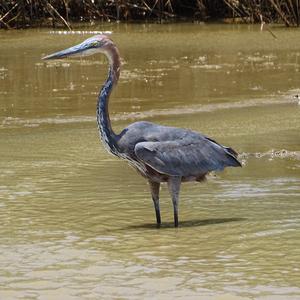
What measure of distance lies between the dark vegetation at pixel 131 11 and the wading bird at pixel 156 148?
498 inches

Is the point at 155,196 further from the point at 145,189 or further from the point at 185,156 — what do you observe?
the point at 145,189

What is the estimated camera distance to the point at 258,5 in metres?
19.2

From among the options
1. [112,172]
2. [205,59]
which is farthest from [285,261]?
[205,59]

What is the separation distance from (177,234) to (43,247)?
86 centimetres

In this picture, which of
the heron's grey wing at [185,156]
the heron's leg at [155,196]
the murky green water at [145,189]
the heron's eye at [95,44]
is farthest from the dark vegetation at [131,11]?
the heron's leg at [155,196]

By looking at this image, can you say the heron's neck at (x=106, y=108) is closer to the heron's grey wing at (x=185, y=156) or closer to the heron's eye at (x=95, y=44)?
the heron's eye at (x=95, y=44)

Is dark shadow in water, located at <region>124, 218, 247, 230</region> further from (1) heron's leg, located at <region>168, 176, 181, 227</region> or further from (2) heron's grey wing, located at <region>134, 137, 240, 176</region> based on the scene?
(2) heron's grey wing, located at <region>134, 137, 240, 176</region>

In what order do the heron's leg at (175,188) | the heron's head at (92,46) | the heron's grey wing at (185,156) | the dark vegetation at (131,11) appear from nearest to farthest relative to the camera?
the heron's grey wing at (185,156) < the heron's leg at (175,188) < the heron's head at (92,46) < the dark vegetation at (131,11)

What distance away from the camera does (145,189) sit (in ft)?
24.5

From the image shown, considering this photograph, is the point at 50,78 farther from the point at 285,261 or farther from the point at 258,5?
the point at 285,261

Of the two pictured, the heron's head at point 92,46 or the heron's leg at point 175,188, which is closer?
the heron's leg at point 175,188

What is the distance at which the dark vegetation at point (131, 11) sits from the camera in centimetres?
1938

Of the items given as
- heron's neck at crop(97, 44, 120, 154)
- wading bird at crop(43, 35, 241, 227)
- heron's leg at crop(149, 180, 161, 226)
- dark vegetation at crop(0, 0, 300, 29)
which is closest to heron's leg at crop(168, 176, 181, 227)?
wading bird at crop(43, 35, 241, 227)

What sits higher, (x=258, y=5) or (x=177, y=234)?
(x=258, y=5)
